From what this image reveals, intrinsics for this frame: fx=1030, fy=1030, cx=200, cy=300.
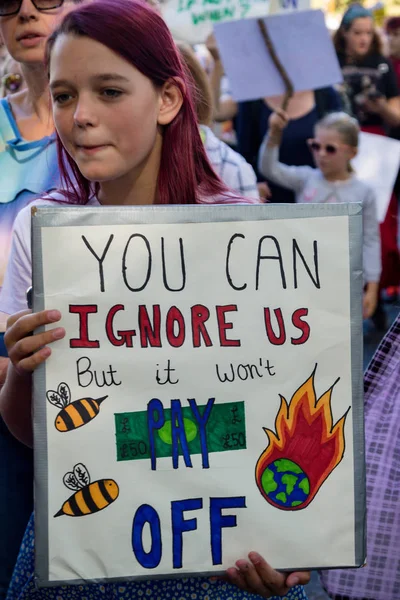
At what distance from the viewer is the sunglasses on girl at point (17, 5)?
9.15ft

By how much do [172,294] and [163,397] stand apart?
180 mm

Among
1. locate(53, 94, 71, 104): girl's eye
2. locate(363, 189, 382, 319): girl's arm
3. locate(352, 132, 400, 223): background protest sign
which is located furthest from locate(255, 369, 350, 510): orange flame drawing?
locate(352, 132, 400, 223): background protest sign

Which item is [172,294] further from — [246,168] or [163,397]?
[246,168]

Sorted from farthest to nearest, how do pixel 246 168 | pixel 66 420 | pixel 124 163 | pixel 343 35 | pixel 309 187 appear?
1. pixel 343 35
2. pixel 309 187
3. pixel 246 168
4. pixel 124 163
5. pixel 66 420

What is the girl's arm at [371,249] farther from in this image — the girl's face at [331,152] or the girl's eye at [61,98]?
the girl's eye at [61,98]

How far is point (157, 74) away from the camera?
78.1 inches

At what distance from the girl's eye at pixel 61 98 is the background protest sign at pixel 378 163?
4.76 meters

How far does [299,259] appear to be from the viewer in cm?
182

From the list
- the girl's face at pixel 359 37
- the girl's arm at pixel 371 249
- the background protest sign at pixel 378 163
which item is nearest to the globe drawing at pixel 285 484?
the girl's arm at pixel 371 249

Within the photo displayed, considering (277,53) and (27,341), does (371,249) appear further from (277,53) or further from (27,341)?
(27,341)

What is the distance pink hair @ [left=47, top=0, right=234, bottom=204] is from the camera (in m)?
1.92

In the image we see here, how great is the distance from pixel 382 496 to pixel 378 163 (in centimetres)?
463

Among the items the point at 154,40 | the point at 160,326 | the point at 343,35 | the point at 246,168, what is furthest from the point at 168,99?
the point at 343,35

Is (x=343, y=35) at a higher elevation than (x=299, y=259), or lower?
higher
